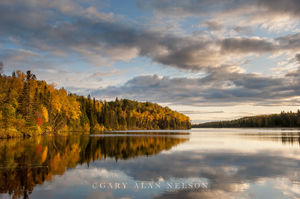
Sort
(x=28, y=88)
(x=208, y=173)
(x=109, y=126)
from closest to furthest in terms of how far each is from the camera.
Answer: (x=208, y=173) < (x=28, y=88) < (x=109, y=126)

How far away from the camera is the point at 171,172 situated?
1688 cm

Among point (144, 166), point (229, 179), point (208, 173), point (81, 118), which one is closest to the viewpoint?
point (229, 179)

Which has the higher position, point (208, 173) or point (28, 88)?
point (28, 88)

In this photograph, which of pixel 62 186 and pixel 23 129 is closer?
pixel 62 186

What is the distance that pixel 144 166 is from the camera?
63.0 feet

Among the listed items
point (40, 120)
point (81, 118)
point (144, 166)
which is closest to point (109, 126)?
point (81, 118)

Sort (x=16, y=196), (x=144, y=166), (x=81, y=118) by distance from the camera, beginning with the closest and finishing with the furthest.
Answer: (x=16, y=196), (x=144, y=166), (x=81, y=118)

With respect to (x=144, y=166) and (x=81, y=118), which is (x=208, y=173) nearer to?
(x=144, y=166)

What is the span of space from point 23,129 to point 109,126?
121794 mm

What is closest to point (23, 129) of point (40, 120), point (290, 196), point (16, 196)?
point (40, 120)

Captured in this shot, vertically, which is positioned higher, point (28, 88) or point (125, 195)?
point (28, 88)

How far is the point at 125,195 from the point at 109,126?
173222 millimetres

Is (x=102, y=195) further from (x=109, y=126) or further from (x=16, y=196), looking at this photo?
(x=109, y=126)

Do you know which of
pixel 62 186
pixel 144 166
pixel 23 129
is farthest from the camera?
pixel 23 129
